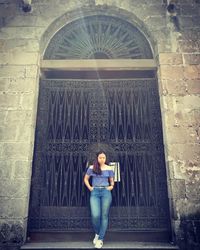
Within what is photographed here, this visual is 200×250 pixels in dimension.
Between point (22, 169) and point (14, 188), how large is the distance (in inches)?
14.0

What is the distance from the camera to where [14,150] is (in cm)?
459

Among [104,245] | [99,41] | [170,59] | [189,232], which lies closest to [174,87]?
[170,59]

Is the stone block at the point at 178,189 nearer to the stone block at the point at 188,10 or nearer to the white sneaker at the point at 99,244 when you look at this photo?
the white sneaker at the point at 99,244

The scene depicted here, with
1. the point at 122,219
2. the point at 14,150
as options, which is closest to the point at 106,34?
the point at 14,150

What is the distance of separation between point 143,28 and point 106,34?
2.82ft

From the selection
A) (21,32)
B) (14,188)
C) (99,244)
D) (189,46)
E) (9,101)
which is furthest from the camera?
(21,32)

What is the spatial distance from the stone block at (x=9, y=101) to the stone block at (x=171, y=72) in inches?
118

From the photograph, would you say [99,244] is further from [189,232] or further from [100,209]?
[189,232]

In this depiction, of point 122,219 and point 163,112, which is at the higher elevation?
point 163,112

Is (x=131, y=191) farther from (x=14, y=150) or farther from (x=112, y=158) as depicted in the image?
(x=14, y=150)

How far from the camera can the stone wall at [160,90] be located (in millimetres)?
4301

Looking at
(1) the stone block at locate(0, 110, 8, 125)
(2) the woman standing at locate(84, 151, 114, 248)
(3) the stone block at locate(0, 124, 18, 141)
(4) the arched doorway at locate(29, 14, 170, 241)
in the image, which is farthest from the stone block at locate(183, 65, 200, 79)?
(1) the stone block at locate(0, 110, 8, 125)

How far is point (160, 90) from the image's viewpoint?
16.7 feet

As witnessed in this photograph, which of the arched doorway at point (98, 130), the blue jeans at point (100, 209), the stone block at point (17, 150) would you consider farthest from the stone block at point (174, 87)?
the stone block at point (17, 150)
